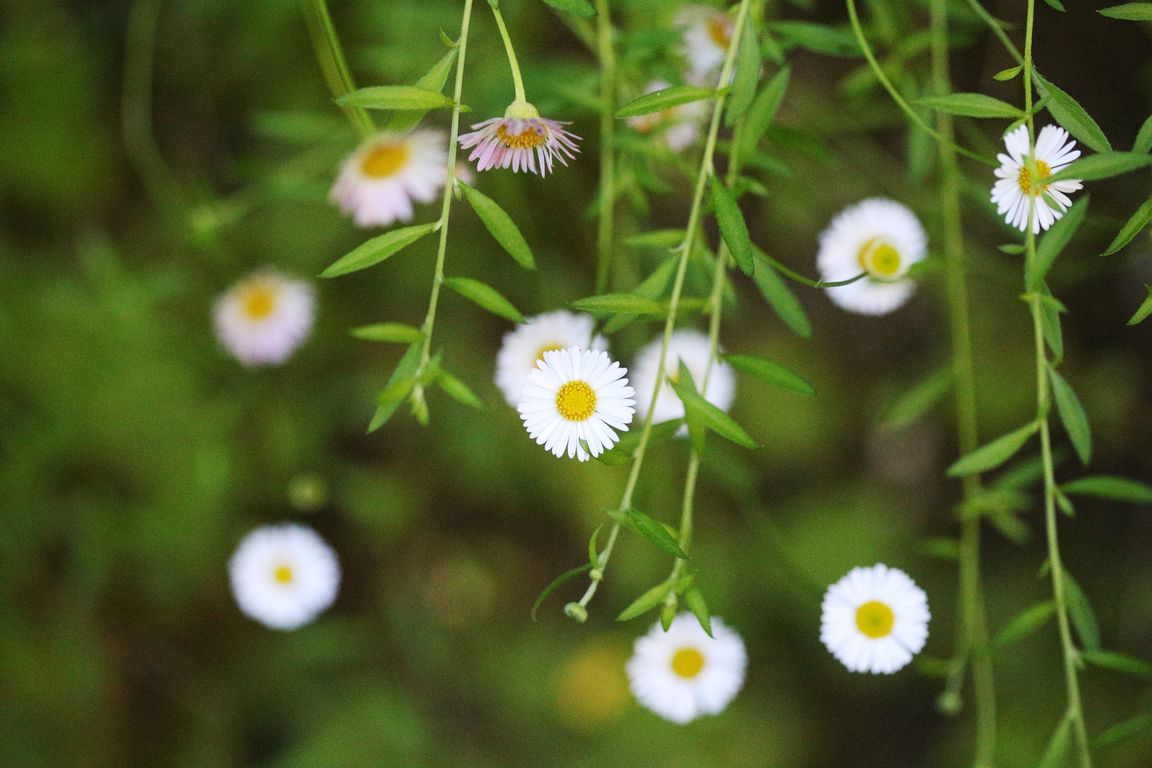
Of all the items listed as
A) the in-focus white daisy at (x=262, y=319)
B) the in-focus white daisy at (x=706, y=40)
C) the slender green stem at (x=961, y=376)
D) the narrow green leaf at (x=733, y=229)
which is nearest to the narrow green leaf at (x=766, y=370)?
the narrow green leaf at (x=733, y=229)

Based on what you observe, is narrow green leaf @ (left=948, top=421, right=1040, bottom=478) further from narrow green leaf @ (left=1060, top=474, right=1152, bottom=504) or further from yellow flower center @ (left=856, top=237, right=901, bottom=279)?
yellow flower center @ (left=856, top=237, right=901, bottom=279)

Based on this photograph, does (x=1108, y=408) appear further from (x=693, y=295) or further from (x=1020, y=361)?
(x=693, y=295)

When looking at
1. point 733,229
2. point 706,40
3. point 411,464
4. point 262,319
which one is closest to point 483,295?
point 733,229

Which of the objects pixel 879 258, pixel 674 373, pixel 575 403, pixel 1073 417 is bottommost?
pixel 575 403

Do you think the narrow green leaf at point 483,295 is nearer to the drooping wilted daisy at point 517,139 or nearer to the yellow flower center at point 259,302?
the drooping wilted daisy at point 517,139

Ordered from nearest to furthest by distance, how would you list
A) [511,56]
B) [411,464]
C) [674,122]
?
[511,56] → [674,122] → [411,464]

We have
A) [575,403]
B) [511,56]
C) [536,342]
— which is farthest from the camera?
[536,342]

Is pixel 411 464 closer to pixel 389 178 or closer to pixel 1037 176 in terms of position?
pixel 389 178
